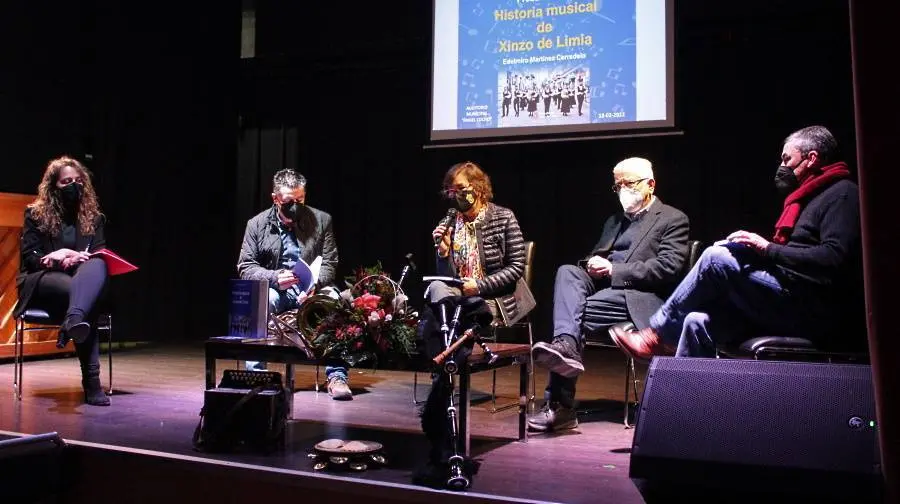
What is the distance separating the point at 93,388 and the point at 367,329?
164 centimetres

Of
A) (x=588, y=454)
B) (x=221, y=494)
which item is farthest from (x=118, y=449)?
(x=588, y=454)

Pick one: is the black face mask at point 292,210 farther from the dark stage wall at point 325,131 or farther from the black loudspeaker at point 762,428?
the black loudspeaker at point 762,428

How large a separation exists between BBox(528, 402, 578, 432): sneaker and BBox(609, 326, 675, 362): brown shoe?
372 millimetres

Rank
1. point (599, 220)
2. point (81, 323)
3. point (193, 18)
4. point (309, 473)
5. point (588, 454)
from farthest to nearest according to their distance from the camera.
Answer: point (193, 18) < point (599, 220) < point (81, 323) < point (588, 454) < point (309, 473)

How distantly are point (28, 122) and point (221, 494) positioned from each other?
437 cm

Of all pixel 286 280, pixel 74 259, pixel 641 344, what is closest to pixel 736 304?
pixel 641 344

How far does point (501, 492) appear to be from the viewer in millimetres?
2137

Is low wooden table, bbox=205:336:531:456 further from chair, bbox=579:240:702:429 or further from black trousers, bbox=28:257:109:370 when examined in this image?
black trousers, bbox=28:257:109:370

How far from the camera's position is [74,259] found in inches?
145

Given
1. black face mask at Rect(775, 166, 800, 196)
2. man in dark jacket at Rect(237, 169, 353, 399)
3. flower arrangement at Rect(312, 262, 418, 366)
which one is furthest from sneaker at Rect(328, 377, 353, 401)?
black face mask at Rect(775, 166, 800, 196)

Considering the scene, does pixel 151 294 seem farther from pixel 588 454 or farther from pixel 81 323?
pixel 588 454

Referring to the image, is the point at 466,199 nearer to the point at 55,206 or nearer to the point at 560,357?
the point at 560,357

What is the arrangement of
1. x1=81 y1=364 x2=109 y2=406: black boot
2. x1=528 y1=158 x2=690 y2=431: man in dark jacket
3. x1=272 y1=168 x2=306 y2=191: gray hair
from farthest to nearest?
x1=272 y1=168 x2=306 y2=191: gray hair < x1=81 y1=364 x2=109 y2=406: black boot < x1=528 y1=158 x2=690 y2=431: man in dark jacket

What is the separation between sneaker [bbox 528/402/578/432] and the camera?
3104mm
